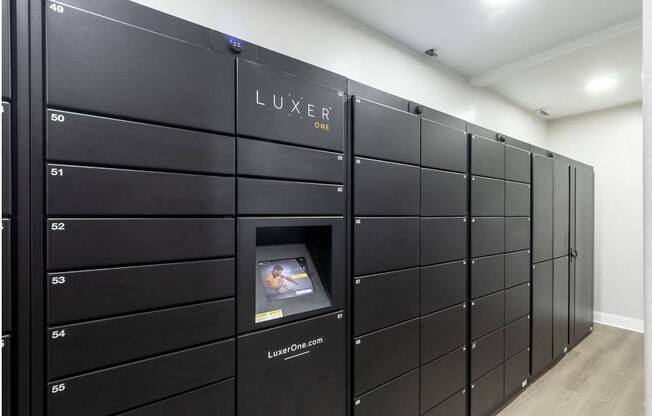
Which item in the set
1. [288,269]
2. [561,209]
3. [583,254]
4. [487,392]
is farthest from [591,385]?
[288,269]

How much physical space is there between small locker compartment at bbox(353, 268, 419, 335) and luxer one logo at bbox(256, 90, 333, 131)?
0.77 meters

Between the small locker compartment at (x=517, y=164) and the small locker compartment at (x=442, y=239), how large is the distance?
29.4 inches

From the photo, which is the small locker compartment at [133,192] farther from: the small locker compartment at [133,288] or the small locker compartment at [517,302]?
the small locker compartment at [517,302]

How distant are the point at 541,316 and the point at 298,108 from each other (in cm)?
299

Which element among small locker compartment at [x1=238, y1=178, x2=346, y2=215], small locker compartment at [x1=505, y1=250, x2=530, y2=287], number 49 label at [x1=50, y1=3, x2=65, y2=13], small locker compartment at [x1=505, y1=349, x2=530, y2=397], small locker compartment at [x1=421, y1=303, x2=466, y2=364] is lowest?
small locker compartment at [x1=505, y1=349, x2=530, y2=397]

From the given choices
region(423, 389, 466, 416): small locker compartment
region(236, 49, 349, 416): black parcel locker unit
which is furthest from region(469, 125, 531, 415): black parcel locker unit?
region(236, 49, 349, 416): black parcel locker unit

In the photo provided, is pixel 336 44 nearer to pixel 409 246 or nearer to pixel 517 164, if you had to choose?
pixel 409 246

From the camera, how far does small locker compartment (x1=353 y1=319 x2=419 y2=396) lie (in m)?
1.60

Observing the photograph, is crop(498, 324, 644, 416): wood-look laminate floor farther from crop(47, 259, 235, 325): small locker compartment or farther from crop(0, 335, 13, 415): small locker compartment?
crop(0, 335, 13, 415): small locker compartment

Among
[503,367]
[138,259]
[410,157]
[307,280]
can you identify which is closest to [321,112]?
[410,157]

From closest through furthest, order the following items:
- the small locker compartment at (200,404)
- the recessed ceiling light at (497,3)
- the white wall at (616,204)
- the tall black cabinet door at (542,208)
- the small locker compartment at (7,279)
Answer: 1. the small locker compartment at (7,279)
2. the small locker compartment at (200,404)
3. the recessed ceiling light at (497,3)
4. the tall black cabinet door at (542,208)
5. the white wall at (616,204)

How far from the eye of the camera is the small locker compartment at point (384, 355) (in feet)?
5.25

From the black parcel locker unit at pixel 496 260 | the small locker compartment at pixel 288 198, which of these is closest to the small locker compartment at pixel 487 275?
the black parcel locker unit at pixel 496 260

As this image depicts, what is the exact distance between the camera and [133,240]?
102 centimetres
